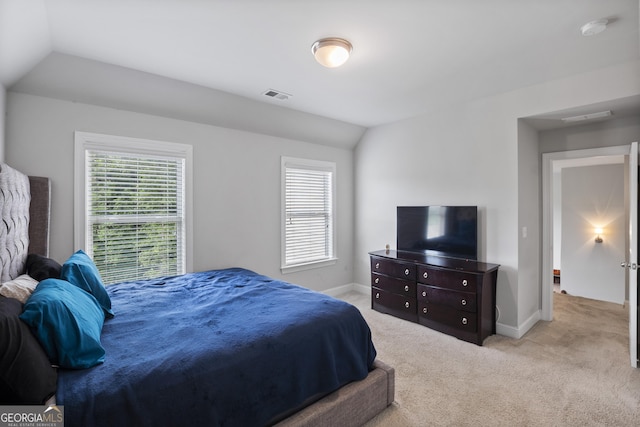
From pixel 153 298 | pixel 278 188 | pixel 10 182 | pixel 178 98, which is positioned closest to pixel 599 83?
pixel 278 188

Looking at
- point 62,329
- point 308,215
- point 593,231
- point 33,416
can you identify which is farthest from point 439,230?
point 33,416

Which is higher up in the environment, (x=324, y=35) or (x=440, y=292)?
(x=324, y=35)

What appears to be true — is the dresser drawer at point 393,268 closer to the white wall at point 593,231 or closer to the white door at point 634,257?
the white door at point 634,257

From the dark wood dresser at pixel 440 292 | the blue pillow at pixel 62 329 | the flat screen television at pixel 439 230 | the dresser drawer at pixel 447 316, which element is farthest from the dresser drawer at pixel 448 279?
the blue pillow at pixel 62 329

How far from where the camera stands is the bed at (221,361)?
127cm

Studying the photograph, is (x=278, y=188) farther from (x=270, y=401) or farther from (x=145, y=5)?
(x=270, y=401)

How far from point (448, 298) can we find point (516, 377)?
951 mm

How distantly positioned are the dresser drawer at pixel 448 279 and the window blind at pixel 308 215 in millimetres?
1672

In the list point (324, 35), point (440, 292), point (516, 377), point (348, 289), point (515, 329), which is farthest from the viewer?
point (348, 289)

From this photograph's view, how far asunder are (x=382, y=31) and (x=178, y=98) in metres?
2.12

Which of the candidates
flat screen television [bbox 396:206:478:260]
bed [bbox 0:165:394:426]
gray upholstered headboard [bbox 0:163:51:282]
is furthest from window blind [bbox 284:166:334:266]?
gray upholstered headboard [bbox 0:163:51:282]

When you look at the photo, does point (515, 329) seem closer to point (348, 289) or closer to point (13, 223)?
point (348, 289)

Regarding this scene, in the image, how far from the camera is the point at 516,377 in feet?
8.32

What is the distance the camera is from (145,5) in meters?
1.88
